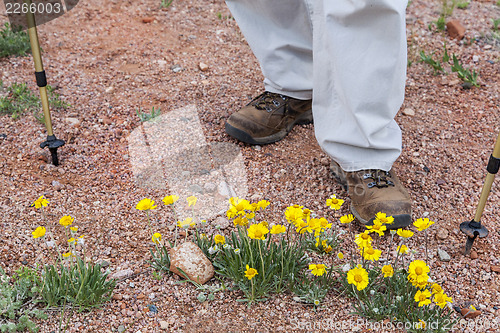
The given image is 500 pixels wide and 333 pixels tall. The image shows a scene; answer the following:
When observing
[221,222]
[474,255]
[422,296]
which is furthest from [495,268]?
[221,222]

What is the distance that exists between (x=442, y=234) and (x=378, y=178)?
399mm

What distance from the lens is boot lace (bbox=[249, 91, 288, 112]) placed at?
3203 mm

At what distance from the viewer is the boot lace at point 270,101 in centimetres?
320

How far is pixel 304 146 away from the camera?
10.5 feet

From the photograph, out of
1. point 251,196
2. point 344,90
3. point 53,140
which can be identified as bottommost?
point 251,196

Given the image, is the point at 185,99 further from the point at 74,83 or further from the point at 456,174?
the point at 456,174

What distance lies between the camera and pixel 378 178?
106 inches

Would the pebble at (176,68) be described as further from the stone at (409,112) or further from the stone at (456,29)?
the stone at (456,29)

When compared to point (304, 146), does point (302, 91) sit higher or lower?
higher

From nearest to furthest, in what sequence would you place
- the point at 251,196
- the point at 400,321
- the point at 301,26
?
1. the point at 400,321
2. the point at 251,196
3. the point at 301,26

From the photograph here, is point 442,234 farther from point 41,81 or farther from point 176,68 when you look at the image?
point 176,68

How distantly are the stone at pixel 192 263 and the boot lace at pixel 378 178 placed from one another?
3.02 ft

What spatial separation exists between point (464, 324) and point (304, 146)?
1.42 meters

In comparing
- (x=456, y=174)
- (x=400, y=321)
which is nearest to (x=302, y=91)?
(x=456, y=174)
